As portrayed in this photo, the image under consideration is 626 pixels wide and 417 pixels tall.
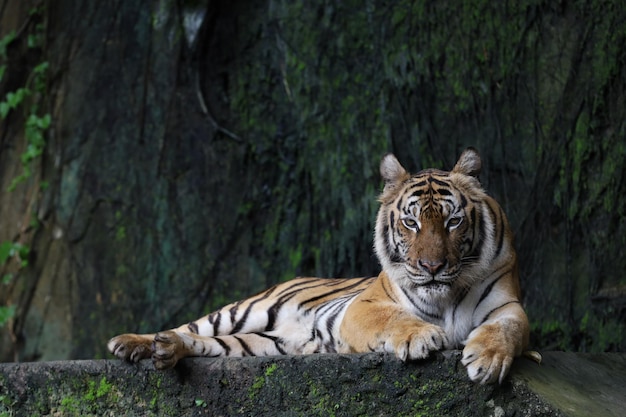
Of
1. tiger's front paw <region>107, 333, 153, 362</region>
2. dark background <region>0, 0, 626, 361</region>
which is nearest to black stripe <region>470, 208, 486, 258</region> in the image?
tiger's front paw <region>107, 333, 153, 362</region>

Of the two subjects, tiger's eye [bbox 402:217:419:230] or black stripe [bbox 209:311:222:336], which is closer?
tiger's eye [bbox 402:217:419:230]

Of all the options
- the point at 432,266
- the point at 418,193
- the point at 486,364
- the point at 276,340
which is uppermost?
the point at 418,193

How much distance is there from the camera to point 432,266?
324 cm

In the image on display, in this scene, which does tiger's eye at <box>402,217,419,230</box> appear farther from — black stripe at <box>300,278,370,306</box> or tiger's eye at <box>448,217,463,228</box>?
black stripe at <box>300,278,370,306</box>

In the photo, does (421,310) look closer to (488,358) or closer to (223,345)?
(488,358)

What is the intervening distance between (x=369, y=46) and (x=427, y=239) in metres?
→ 3.35

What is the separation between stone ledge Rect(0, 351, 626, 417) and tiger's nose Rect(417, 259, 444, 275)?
42 cm

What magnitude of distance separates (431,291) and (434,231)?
0.74 feet

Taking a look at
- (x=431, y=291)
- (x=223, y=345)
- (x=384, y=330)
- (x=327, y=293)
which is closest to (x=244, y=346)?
(x=223, y=345)

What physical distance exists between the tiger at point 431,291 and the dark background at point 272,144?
6.66ft

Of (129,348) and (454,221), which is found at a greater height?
(454,221)

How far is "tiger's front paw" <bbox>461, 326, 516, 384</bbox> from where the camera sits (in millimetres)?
2822

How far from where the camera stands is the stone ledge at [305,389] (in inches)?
113

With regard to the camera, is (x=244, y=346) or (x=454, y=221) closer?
(x=454, y=221)
